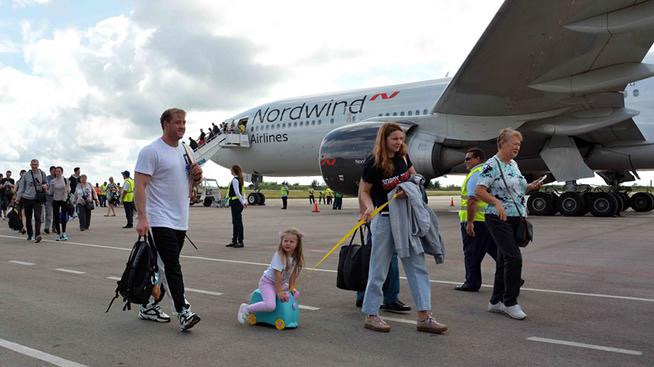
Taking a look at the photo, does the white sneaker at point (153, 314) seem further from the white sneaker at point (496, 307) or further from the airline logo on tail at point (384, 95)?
the airline logo on tail at point (384, 95)

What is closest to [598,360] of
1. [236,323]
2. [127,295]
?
[236,323]

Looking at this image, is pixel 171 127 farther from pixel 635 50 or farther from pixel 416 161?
pixel 416 161

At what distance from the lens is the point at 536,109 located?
14086mm

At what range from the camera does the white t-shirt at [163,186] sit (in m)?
4.29

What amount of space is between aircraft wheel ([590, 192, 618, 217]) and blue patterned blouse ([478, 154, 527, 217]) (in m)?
12.6

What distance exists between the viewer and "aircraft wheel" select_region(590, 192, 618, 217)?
613 inches

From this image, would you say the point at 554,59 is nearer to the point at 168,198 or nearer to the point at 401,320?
the point at 401,320

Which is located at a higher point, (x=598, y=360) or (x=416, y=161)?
(x=416, y=161)

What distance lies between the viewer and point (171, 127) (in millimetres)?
4410

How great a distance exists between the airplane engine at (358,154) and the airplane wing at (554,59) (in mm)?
1274

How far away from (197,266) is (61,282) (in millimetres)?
1826

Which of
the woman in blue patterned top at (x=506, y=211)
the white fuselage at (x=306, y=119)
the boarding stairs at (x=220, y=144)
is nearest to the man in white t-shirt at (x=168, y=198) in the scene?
the woman in blue patterned top at (x=506, y=211)

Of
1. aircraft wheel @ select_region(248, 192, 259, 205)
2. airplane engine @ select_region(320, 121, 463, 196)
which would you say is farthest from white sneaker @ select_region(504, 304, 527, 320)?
aircraft wheel @ select_region(248, 192, 259, 205)

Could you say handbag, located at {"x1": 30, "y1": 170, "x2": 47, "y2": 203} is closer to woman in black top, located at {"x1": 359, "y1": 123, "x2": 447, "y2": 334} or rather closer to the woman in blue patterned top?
woman in black top, located at {"x1": 359, "y1": 123, "x2": 447, "y2": 334}
